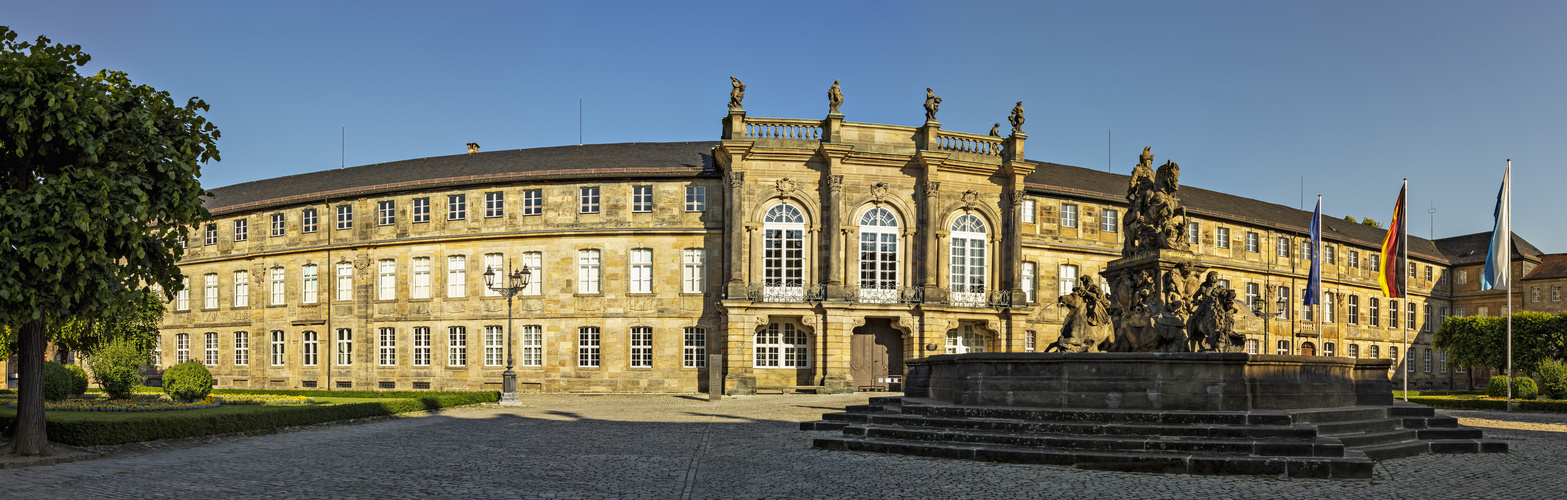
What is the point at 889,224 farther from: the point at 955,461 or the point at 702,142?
the point at 955,461

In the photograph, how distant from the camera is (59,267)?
13.2m

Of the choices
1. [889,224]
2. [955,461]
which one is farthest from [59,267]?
[889,224]

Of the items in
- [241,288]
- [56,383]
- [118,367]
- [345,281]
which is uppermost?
[345,281]

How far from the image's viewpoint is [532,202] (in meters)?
39.4

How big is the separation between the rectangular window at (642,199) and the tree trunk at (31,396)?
25126mm

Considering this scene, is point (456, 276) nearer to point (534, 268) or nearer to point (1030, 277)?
point (534, 268)

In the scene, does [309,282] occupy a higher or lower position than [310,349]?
higher

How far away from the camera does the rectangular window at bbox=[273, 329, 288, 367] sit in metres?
43.9

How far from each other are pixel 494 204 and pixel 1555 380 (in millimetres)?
37093

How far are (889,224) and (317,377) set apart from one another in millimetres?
25224

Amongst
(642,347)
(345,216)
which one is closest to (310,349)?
(345,216)

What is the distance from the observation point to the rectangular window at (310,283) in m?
43.2

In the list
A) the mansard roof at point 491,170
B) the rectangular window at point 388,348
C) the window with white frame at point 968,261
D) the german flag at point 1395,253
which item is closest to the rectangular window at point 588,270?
the mansard roof at point 491,170

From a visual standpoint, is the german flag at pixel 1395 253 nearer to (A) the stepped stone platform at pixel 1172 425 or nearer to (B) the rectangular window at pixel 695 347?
(A) the stepped stone platform at pixel 1172 425
